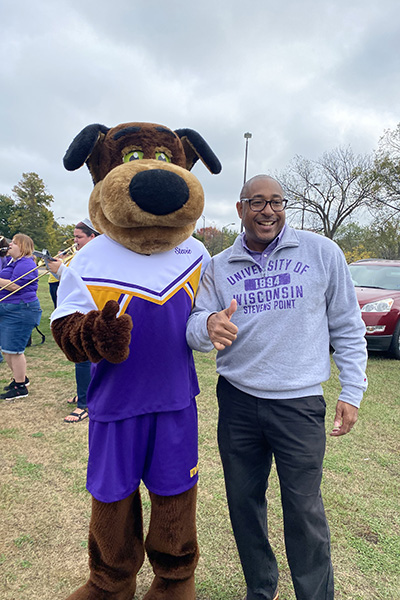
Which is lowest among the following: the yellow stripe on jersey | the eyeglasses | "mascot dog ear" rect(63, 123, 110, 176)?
the yellow stripe on jersey

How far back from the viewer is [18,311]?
15.4 feet

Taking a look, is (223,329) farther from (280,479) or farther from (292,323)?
(280,479)

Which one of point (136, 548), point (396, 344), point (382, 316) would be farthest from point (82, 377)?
point (396, 344)

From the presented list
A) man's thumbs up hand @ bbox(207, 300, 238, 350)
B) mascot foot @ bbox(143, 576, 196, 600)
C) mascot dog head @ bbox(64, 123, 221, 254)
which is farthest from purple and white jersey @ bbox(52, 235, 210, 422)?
mascot foot @ bbox(143, 576, 196, 600)

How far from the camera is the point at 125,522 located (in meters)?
1.81

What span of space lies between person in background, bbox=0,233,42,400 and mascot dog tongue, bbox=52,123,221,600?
10.6ft

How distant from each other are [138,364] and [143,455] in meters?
0.44

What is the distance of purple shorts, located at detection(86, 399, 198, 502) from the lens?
1705 mm

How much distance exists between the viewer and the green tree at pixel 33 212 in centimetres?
4594

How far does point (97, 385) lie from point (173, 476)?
0.56 metres

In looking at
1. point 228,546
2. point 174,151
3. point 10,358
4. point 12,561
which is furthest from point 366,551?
point 10,358

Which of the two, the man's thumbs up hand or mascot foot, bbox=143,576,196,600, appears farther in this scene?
mascot foot, bbox=143,576,196,600

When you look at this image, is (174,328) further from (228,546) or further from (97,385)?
(228,546)

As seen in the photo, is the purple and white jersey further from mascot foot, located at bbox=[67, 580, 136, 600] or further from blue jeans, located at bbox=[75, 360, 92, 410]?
blue jeans, located at bbox=[75, 360, 92, 410]
